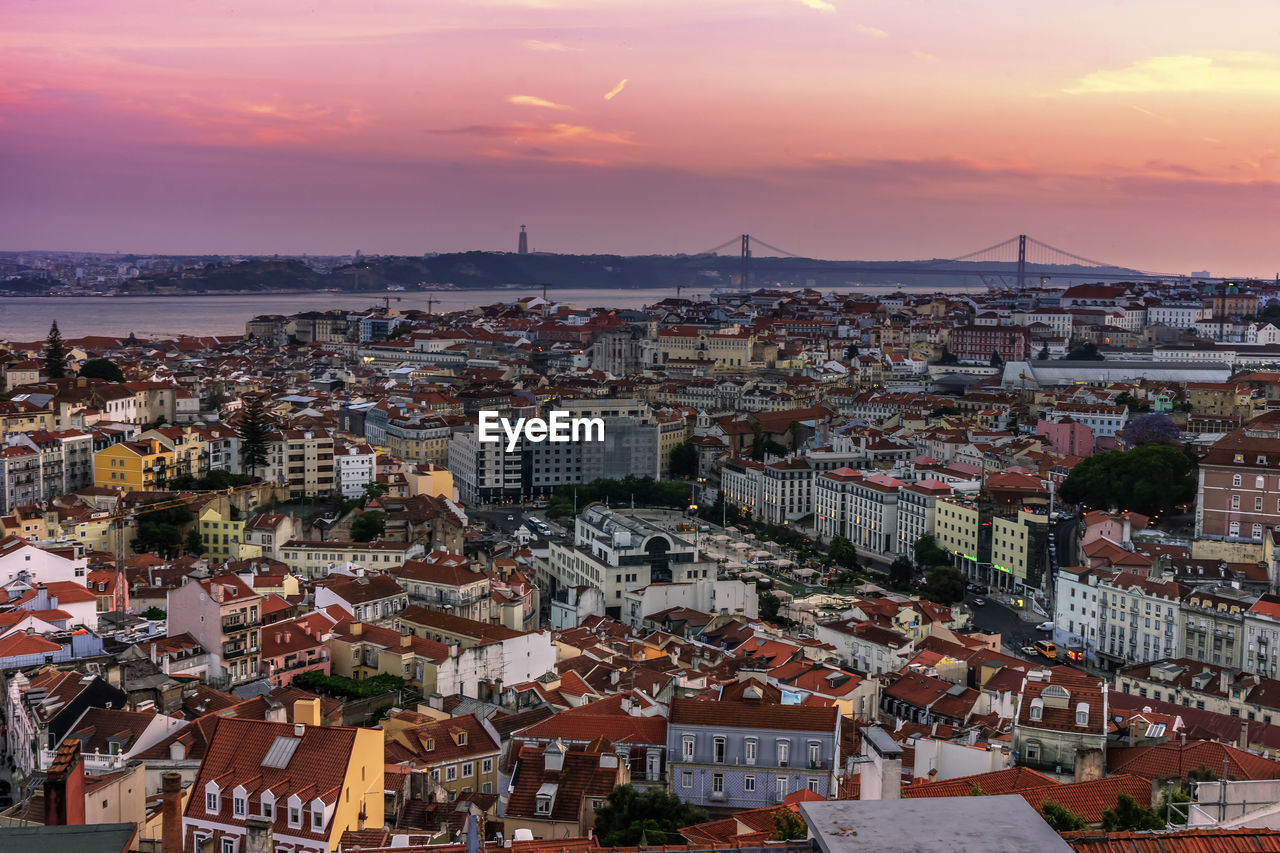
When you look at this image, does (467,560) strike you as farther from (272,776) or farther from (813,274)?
(813,274)

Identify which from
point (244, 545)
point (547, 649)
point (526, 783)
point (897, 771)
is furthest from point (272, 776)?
point (244, 545)

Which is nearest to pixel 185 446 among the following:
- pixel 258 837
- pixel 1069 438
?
pixel 1069 438

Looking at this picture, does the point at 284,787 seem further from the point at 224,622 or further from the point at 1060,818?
the point at 224,622

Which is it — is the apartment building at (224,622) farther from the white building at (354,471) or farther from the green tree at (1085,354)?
Answer: the green tree at (1085,354)

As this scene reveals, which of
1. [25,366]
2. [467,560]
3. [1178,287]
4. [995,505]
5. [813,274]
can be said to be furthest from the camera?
[813,274]

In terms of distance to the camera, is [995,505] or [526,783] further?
[995,505]

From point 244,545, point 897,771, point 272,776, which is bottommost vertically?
point 244,545
